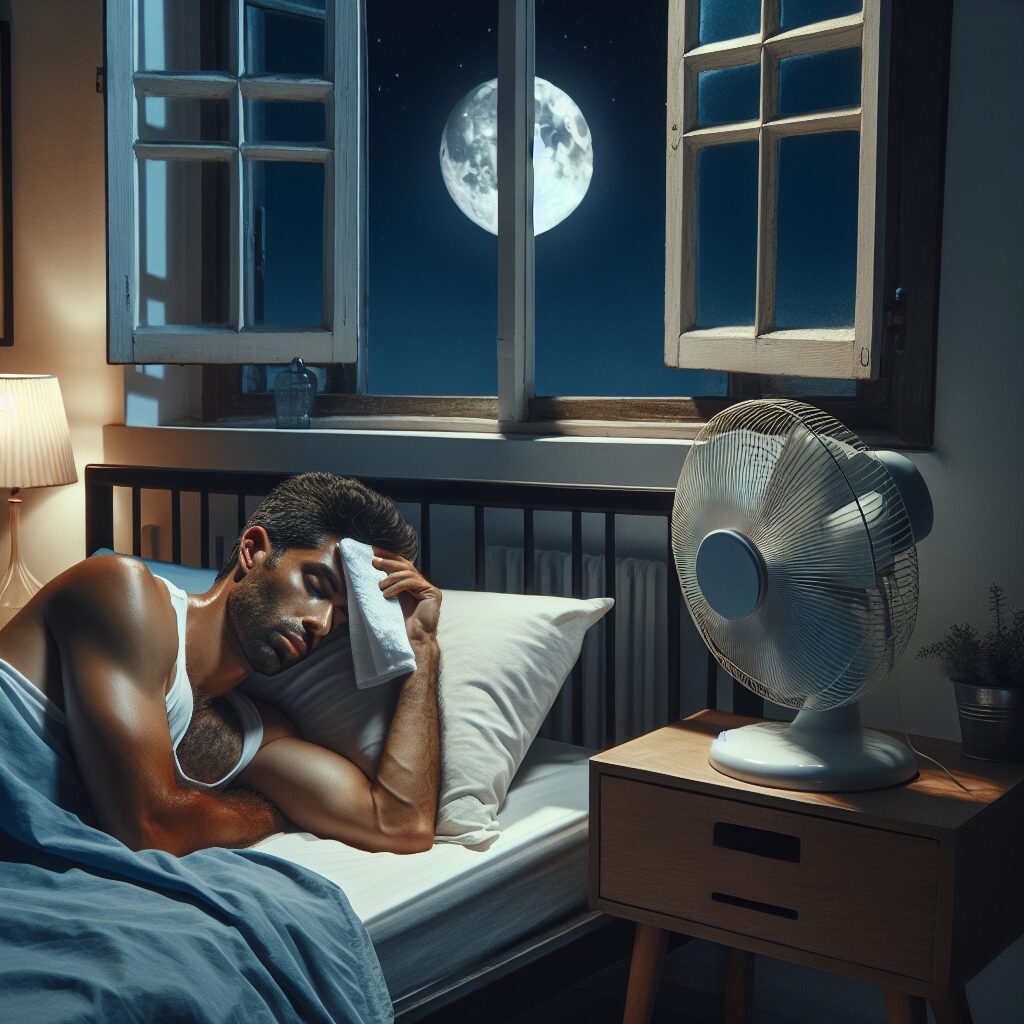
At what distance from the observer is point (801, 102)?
2047 mm

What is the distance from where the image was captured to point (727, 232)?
2203mm

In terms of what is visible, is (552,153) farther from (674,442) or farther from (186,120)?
(186,120)

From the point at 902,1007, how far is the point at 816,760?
31 cm

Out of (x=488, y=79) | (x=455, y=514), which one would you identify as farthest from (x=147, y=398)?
(x=488, y=79)

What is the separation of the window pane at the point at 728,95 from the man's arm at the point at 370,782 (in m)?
1.08

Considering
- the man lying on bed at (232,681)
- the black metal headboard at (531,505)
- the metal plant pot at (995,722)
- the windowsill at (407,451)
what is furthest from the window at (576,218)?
the man lying on bed at (232,681)

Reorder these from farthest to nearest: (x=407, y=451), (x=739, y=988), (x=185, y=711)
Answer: (x=407, y=451) < (x=739, y=988) < (x=185, y=711)

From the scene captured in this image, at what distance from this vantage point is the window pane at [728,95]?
2.13 meters

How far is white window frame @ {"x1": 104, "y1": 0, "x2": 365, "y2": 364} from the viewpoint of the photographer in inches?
104

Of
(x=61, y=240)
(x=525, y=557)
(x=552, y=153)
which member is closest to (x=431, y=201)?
(x=552, y=153)

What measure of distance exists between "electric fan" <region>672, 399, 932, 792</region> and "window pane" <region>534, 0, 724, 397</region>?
3.01ft

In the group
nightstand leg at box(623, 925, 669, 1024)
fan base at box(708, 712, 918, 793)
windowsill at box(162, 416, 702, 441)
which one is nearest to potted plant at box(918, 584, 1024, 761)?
fan base at box(708, 712, 918, 793)

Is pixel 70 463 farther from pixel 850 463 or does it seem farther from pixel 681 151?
pixel 850 463

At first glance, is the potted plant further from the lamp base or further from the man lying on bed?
the lamp base
